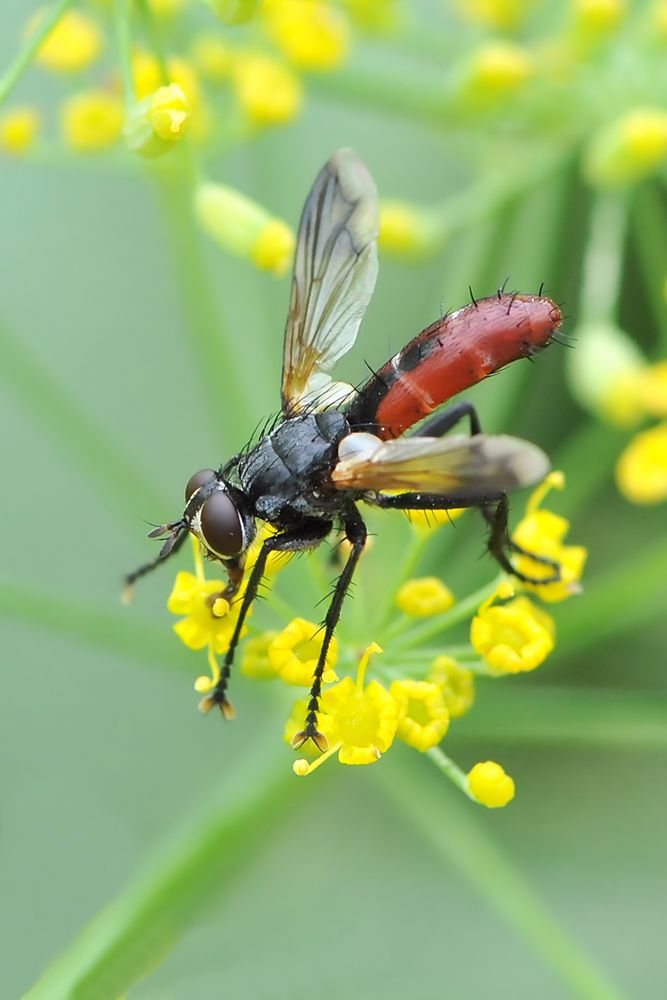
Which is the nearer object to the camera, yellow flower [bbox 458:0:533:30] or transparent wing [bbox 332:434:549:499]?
transparent wing [bbox 332:434:549:499]

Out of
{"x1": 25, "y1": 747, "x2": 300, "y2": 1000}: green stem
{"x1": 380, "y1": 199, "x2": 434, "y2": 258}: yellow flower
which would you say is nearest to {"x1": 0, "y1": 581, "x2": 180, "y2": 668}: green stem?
{"x1": 25, "y1": 747, "x2": 300, "y2": 1000}: green stem

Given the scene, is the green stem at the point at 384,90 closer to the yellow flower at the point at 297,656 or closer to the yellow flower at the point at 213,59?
the yellow flower at the point at 213,59

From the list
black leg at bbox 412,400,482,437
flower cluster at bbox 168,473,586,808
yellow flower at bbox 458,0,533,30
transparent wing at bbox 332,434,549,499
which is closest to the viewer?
transparent wing at bbox 332,434,549,499

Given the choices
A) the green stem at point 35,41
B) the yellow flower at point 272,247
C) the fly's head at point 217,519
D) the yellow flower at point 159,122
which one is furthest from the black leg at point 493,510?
the green stem at point 35,41

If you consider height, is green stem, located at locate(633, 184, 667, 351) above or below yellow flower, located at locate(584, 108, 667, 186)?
below

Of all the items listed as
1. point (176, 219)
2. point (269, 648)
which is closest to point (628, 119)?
point (176, 219)

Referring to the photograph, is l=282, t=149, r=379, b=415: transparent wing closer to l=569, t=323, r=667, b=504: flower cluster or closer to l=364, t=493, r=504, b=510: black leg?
l=364, t=493, r=504, b=510: black leg

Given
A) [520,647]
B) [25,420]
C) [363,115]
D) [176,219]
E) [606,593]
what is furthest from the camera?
[363,115]

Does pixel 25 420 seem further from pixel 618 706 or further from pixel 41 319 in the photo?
pixel 618 706
